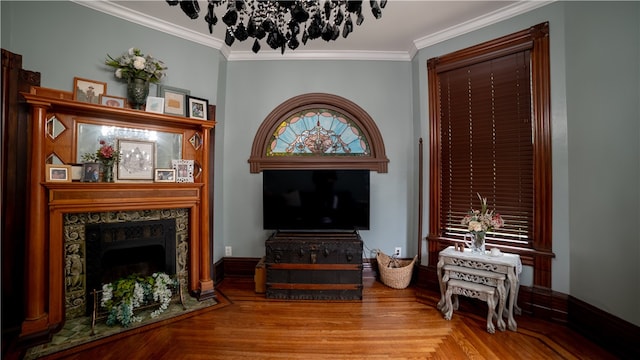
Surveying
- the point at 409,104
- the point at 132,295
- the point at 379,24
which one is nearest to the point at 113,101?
the point at 132,295

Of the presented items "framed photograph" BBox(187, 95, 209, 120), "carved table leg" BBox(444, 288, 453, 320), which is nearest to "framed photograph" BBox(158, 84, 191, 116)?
"framed photograph" BBox(187, 95, 209, 120)

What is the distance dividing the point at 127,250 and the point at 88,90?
1.50m

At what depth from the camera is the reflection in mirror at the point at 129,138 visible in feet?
7.06

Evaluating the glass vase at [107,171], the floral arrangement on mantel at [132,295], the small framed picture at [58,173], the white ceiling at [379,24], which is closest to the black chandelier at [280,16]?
the white ceiling at [379,24]

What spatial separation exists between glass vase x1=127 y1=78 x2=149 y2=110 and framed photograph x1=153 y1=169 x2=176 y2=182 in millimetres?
633

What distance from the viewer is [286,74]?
3.09m

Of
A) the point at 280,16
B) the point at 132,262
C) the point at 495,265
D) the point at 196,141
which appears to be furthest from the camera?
the point at 196,141

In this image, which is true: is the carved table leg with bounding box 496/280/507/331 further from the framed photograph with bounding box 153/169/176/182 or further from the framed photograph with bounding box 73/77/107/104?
the framed photograph with bounding box 73/77/107/104

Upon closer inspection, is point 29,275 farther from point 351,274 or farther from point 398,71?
point 398,71

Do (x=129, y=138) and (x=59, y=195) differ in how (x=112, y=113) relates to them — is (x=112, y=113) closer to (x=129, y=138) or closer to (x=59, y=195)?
(x=129, y=138)

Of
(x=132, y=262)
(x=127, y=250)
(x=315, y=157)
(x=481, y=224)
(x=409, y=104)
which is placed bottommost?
(x=132, y=262)

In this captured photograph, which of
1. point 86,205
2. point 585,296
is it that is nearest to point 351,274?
point 585,296

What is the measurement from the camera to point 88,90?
2205mm

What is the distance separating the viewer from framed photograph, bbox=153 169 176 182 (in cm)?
240
